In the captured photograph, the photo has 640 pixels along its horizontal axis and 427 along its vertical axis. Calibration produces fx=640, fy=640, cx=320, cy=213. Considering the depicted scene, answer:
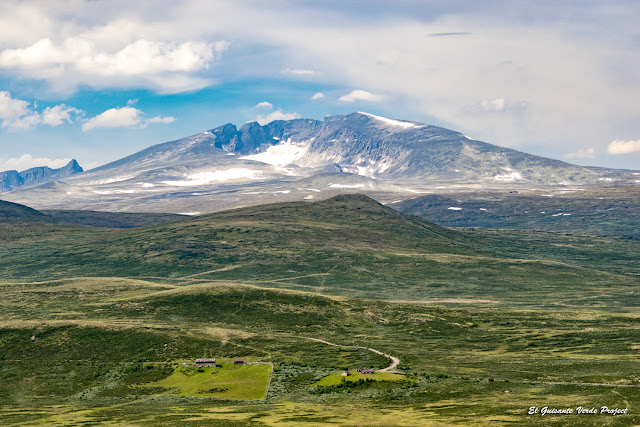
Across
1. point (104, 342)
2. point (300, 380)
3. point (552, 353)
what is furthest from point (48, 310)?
point (552, 353)

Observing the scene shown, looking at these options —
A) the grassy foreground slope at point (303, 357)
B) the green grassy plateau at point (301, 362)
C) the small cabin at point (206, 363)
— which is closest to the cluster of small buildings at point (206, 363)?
the small cabin at point (206, 363)

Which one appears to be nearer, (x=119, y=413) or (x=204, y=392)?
(x=119, y=413)

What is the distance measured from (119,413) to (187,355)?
3097 centimetres

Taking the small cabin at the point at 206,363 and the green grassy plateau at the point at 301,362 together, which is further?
the small cabin at the point at 206,363

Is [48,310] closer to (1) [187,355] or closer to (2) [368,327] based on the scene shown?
(1) [187,355]

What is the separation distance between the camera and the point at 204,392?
98125 mm

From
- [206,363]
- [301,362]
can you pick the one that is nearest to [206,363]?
[206,363]

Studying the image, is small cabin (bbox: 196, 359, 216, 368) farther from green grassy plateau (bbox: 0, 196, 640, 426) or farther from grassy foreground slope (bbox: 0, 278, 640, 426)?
grassy foreground slope (bbox: 0, 278, 640, 426)

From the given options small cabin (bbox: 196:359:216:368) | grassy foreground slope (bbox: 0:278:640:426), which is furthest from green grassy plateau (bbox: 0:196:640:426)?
small cabin (bbox: 196:359:216:368)

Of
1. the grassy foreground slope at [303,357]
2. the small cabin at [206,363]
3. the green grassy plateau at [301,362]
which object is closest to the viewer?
the green grassy plateau at [301,362]

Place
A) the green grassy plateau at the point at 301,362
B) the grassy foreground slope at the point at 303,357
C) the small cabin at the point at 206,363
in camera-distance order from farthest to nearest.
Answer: the small cabin at the point at 206,363 < the grassy foreground slope at the point at 303,357 < the green grassy plateau at the point at 301,362

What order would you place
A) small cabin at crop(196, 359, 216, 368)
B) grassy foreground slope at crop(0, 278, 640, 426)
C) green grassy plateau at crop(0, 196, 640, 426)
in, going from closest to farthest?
green grassy plateau at crop(0, 196, 640, 426)
grassy foreground slope at crop(0, 278, 640, 426)
small cabin at crop(196, 359, 216, 368)

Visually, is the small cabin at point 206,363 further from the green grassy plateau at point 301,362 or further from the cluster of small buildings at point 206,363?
the green grassy plateau at point 301,362

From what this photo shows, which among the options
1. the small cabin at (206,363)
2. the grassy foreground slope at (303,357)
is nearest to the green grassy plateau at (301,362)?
the grassy foreground slope at (303,357)
